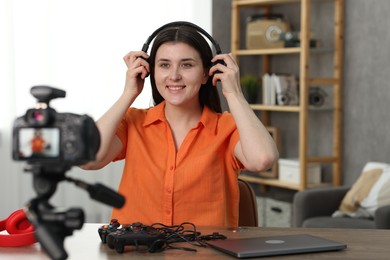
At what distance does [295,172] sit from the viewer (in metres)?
4.98

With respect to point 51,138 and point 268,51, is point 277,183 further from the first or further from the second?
point 51,138

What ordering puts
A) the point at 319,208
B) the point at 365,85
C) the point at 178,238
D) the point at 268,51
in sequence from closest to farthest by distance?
the point at 178,238
the point at 319,208
the point at 365,85
the point at 268,51

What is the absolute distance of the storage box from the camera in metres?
4.98

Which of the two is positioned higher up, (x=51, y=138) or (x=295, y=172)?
(x=51, y=138)

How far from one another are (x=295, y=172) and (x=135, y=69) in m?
2.96

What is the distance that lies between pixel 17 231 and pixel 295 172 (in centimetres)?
340

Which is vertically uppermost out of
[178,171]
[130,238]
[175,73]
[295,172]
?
[175,73]

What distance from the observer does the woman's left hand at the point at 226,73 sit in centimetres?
217

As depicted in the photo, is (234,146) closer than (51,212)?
No

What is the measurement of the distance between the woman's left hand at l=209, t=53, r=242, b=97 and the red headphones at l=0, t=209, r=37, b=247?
714 mm

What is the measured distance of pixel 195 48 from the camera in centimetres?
221

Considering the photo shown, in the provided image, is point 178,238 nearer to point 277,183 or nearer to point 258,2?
point 277,183

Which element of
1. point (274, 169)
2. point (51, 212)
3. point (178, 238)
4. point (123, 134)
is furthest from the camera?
point (274, 169)

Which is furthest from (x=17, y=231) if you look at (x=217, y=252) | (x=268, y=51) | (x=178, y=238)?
(x=268, y=51)
